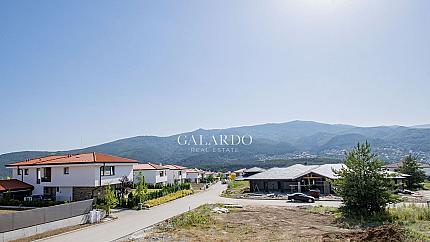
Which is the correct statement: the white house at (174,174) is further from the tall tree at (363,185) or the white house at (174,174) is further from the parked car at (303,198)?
the tall tree at (363,185)

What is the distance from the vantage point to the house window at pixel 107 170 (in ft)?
119

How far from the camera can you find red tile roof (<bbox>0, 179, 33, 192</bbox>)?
118ft

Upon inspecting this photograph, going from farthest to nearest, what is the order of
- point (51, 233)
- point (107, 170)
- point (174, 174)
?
point (174, 174)
point (107, 170)
point (51, 233)

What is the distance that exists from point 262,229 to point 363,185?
1030 centimetres

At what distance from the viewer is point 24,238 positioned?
20906 mm

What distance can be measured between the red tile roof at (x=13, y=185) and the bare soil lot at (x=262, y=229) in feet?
62.8

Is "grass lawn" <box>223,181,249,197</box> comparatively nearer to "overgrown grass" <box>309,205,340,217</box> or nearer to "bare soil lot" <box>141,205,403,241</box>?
"overgrown grass" <box>309,205,340,217</box>

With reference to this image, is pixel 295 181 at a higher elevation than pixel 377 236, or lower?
higher

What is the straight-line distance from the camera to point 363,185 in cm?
2855

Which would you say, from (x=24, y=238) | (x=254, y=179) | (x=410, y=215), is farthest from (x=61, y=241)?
(x=254, y=179)

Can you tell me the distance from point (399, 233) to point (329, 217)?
9655 millimetres

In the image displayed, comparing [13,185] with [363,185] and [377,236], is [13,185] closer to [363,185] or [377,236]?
[363,185]

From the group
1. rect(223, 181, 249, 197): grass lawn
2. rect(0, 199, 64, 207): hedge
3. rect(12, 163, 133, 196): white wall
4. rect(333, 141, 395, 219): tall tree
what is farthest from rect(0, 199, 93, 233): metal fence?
rect(223, 181, 249, 197): grass lawn

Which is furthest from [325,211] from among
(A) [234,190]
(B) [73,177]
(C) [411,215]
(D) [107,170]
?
(A) [234,190]
